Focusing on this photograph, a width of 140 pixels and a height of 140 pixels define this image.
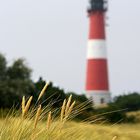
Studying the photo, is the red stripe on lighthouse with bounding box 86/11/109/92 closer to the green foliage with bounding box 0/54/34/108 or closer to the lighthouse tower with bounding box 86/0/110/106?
the lighthouse tower with bounding box 86/0/110/106

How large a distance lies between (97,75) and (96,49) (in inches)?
128

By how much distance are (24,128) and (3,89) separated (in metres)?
30.3

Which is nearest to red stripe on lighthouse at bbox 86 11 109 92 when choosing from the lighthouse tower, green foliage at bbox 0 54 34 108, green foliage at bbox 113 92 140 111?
the lighthouse tower

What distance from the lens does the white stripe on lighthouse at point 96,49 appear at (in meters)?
62.1

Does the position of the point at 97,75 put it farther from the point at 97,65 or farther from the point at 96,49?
the point at 96,49

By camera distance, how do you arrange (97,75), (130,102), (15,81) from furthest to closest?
1. (130,102)
2. (97,75)
3. (15,81)

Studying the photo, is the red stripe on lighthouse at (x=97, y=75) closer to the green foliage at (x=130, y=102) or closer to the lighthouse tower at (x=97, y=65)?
the lighthouse tower at (x=97, y=65)

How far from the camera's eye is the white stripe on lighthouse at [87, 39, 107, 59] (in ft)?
204

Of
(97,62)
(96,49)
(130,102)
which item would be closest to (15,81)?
(96,49)

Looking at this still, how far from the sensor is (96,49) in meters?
62.2

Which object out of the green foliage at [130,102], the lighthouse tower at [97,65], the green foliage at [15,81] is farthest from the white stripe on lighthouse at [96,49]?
the green foliage at [15,81]

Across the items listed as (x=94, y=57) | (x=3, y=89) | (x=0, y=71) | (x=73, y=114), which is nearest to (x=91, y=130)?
(x=73, y=114)

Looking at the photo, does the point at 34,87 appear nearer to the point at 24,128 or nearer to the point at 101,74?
the point at 101,74

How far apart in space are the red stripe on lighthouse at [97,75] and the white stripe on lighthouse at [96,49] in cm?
57
